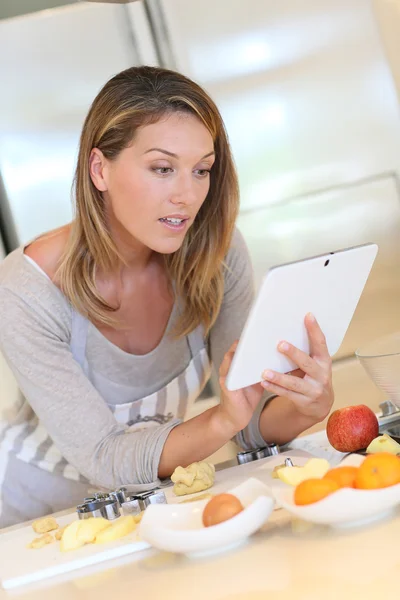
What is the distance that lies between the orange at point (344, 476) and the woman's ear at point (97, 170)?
834mm

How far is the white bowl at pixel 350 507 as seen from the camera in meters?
0.87

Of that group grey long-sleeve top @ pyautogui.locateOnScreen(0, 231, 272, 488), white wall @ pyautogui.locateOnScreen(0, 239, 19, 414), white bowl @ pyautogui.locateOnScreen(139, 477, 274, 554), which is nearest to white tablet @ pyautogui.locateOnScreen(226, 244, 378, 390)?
white bowl @ pyautogui.locateOnScreen(139, 477, 274, 554)

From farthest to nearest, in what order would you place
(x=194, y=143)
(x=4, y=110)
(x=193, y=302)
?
(x=4, y=110) < (x=193, y=302) < (x=194, y=143)

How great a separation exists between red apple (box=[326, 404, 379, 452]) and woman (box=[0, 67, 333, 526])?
0.29ft

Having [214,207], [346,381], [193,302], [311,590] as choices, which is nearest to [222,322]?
[193,302]

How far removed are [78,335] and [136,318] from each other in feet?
0.53

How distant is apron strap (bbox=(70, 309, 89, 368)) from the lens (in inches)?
63.3

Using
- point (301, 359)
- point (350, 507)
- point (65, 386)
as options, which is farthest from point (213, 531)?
point (65, 386)

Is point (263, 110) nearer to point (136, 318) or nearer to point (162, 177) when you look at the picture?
point (136, 318)

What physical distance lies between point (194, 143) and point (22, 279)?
41 cm

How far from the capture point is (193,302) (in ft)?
5.69

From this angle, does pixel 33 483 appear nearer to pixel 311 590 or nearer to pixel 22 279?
pixel 22 279

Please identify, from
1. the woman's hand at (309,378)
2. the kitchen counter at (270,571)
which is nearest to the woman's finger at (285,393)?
the woman's hand at (309,378)

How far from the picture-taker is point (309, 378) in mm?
1315
